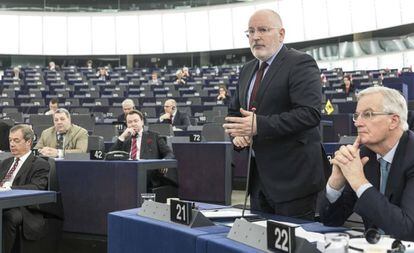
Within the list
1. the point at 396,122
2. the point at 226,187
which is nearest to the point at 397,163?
the point at 396,122

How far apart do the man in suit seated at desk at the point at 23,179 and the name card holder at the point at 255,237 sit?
7.49 feet

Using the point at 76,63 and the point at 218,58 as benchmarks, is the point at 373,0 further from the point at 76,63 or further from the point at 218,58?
the point at 76,63

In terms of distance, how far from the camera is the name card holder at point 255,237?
1.53m

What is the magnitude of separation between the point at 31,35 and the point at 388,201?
25.1 m

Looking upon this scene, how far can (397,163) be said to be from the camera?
2.08 metres

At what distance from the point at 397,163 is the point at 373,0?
68.1ft

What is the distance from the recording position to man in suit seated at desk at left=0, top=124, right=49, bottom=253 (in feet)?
12.6

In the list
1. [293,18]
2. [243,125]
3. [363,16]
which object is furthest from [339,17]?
[243,125]

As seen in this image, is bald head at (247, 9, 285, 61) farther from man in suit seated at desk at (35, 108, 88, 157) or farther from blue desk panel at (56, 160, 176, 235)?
man in suit seated at desk at (35, 108, 88, 157)

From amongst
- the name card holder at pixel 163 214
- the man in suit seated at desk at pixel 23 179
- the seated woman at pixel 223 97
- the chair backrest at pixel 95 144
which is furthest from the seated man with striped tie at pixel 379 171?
the seated woman at pixel 223 97

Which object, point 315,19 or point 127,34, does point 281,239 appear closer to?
point 315,19

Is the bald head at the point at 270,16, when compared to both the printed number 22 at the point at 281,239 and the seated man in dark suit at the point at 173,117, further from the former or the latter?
the seated man in dark suit at the point at 173,117

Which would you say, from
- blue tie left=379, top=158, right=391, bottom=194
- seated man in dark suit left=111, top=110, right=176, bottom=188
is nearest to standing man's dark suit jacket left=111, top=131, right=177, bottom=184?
seated man in dark suit left=111, top=110, right=176, bottom=188

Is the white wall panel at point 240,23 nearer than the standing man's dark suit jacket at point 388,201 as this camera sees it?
No
